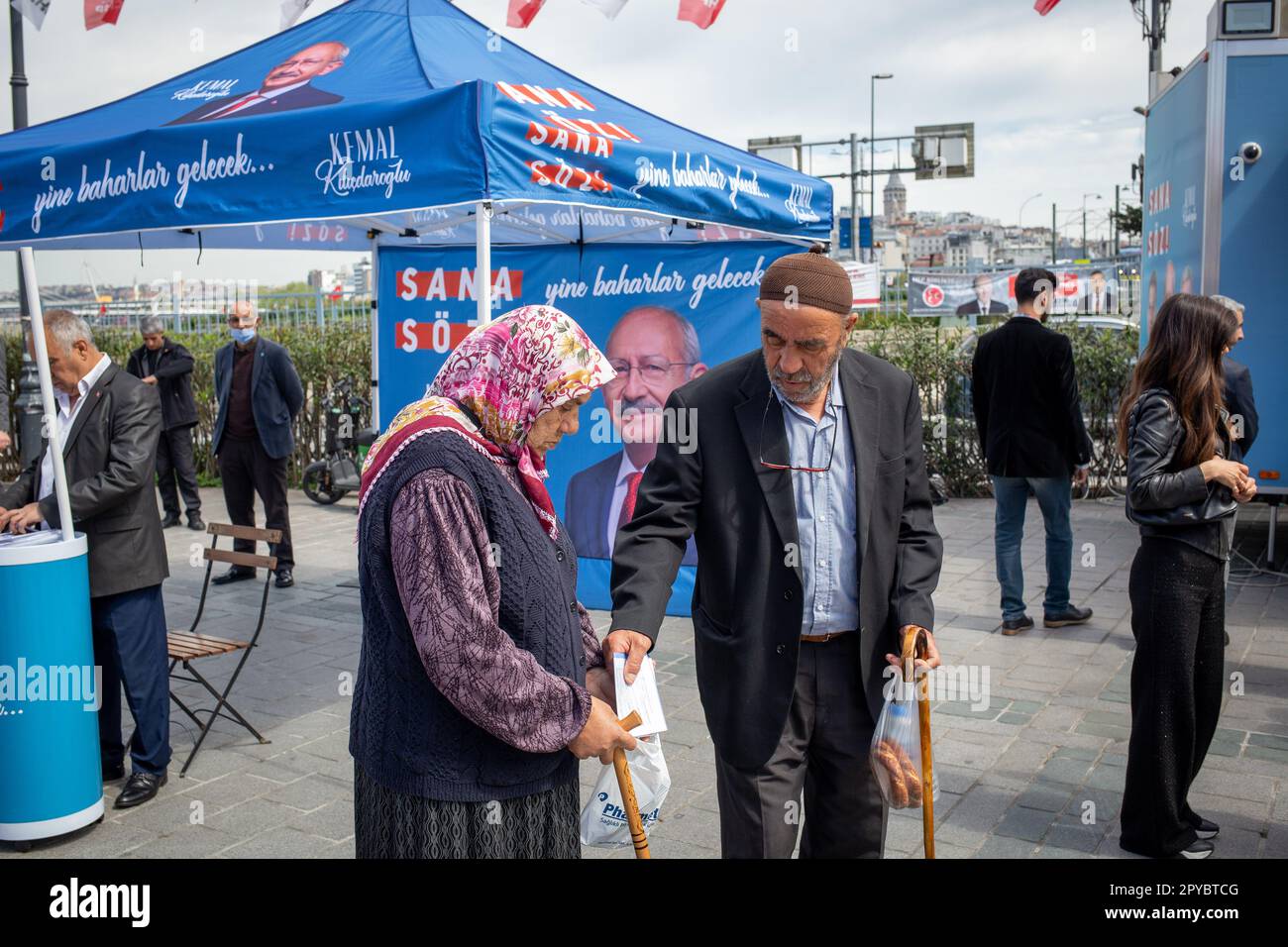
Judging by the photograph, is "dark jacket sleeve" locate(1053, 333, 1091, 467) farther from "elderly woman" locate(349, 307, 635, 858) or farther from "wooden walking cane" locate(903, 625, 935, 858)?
"elderly woman" locate(349, 307, 635, 858)

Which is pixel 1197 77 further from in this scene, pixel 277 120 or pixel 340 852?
pixel 340 852

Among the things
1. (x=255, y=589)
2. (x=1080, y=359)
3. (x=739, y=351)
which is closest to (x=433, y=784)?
(x=739, y=351)

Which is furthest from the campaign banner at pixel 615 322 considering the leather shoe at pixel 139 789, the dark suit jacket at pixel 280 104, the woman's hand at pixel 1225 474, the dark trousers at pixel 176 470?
the dark trousers at pixel 176 470

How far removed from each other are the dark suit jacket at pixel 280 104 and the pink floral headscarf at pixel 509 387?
2.70 metres

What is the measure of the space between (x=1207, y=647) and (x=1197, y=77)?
17.7 ft

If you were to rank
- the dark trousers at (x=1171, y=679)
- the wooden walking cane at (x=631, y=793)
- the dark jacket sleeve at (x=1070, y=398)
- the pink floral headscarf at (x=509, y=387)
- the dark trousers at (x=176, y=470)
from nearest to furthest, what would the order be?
the pink floral headscarf at (x=509, y=387), the wooden walking cane at (x=631, y=793), the dark trousers at (x=1171, y=679), the dark jacket sleeve at (x=1070, y=398), the dark trousers at (x=176, y=470)

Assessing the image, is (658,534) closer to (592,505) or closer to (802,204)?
(802,204)

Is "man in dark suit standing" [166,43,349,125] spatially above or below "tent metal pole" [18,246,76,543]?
above

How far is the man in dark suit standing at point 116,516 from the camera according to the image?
4.42 m

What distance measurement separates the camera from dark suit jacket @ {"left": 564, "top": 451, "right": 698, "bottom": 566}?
6914mm

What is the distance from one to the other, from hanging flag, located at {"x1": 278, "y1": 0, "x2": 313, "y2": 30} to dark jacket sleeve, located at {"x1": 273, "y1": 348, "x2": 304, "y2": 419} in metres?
2.64

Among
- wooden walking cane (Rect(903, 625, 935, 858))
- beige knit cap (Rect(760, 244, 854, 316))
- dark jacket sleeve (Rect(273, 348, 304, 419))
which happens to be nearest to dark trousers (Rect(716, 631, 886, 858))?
wooden walking cane (Rect(903, 625, 935, 858))

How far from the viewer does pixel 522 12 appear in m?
5.92

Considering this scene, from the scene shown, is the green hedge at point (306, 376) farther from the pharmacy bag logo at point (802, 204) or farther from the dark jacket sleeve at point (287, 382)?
the pharmacy bag logo at point (802, 204)
